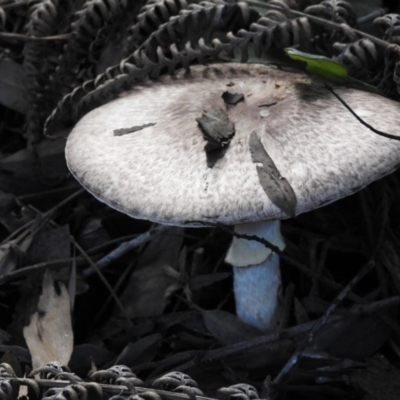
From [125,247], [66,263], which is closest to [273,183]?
[125,247]

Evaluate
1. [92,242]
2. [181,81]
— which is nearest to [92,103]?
[181,81]

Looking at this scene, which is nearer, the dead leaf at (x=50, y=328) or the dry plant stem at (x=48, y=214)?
the dead leaf at (x=50, y=328)

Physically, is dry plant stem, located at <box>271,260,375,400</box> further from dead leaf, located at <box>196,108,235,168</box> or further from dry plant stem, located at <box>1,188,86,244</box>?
dry plant stem, located at <box>1,188,86,244</box>

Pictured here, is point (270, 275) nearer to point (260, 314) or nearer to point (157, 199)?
point (260, 314)

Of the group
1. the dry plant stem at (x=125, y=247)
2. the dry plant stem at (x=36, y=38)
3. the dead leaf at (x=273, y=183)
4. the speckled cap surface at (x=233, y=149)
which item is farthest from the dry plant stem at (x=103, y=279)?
the dead leaf at (x=273, y=183)

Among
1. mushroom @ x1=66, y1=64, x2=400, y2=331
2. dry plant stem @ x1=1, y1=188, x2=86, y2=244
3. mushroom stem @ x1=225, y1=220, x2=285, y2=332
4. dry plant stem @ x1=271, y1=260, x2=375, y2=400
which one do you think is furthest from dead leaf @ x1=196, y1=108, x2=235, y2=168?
dry plant stem @ x1=1, y1=188, x2=86, y2=244

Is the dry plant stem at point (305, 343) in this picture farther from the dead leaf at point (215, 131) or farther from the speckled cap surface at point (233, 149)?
the dead leaf at point (215, 131)

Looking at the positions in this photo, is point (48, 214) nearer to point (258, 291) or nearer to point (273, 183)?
point (258, 291)
